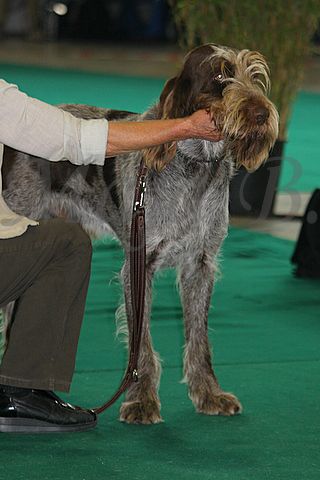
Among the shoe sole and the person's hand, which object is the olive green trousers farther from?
the person's hand

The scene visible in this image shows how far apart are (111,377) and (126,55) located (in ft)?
52.5

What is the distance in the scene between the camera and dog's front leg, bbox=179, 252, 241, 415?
416cm

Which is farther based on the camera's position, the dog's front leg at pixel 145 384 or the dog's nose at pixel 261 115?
the dog's front leg at pixel 145 384

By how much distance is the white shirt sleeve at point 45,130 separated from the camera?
3.38 metres

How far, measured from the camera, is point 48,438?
12.4 ft

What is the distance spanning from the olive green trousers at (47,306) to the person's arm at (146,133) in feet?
1.18

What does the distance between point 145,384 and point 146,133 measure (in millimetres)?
996

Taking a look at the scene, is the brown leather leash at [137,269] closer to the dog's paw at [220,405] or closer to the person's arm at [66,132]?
the dog's paw at [220,405]

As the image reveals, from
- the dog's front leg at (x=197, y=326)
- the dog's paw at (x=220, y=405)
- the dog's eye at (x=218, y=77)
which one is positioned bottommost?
the dog's paw at (x=220, y=405)

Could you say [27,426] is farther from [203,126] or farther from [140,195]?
[203,126]

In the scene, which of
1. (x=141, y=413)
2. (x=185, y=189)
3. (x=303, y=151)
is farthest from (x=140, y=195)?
(x=303, y=151)

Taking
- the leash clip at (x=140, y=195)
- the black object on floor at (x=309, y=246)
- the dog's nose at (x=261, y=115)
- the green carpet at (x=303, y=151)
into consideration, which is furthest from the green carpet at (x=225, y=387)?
the green carpet at (x=303, y=151)

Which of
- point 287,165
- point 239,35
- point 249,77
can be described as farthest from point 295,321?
point 287,165

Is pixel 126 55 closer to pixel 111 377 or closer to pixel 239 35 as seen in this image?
pixel 239 35
